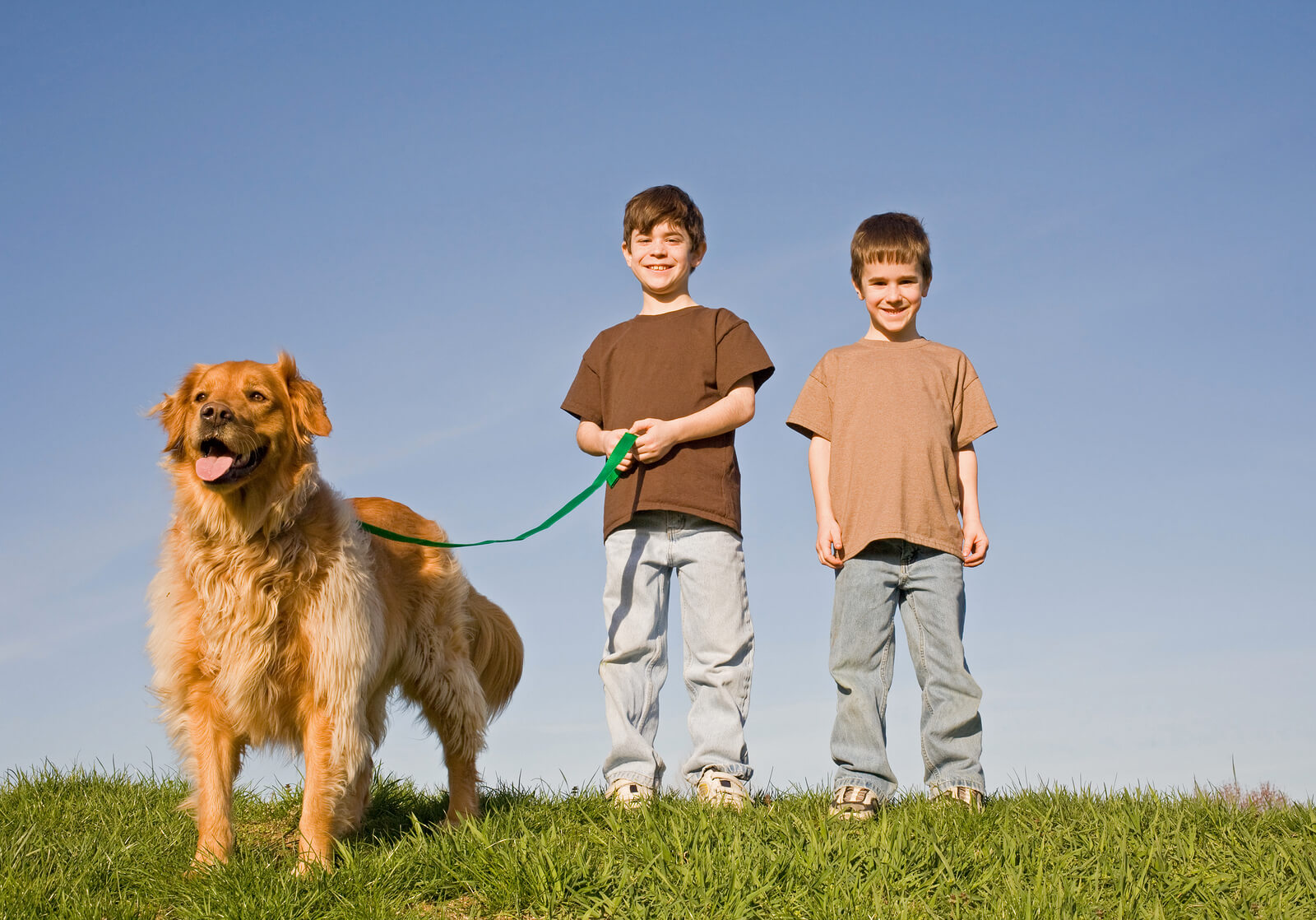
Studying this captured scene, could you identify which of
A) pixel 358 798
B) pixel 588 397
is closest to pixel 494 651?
pixel 358 798

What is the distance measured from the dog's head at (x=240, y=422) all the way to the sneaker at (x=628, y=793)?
1.98 m

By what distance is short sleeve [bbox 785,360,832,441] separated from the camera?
5109 mm

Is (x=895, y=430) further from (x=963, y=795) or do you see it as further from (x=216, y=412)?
(x=216, y=412)

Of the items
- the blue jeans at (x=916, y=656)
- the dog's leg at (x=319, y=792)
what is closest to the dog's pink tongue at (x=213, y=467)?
the dog's leg at (x=319, y=792)

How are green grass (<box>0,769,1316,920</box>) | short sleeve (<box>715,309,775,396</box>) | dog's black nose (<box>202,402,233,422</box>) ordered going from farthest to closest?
short sleeve (<box>715,309,775,396</box>) < dog's black nose (<box>202,402,233,422</box>) < green grass (<box>0,769,1316,920</box>)

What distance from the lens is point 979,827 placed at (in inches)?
167

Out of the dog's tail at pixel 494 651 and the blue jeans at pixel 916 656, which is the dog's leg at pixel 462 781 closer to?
the dog's tail at pixel 494 651

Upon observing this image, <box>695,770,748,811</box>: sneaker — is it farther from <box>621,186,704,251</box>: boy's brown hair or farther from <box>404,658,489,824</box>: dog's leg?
<box>621,186,704,251</box>: boy's brown hair

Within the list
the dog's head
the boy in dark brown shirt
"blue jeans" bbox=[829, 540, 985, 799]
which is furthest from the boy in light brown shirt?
the dog's head

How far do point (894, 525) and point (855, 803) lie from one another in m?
1.21

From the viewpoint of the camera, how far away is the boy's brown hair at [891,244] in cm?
510

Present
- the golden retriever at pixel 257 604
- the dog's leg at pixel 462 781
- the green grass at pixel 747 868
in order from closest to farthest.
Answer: the green grass at pixel 747 868 < the golden retriever at pixel 257 604 < the dog's leg at pixel 462 781

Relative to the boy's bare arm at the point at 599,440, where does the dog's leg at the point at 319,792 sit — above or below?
below

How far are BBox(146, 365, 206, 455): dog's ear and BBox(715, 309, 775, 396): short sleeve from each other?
2.29m
